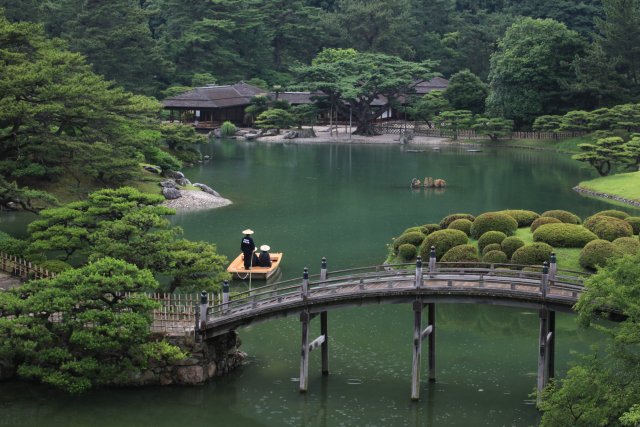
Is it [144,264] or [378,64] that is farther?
[378,64]

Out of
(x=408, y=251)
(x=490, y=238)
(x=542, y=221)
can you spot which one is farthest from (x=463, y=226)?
(x=542, y=221)

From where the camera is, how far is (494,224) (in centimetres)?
3950

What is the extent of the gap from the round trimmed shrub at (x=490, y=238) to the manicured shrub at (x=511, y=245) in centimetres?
60

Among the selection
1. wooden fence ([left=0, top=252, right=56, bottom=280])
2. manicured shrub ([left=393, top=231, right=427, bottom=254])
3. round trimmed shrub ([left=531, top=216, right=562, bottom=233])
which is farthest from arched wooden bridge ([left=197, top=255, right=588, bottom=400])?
manicured shrub ([left=393, top=231, right=427, bottom=254])

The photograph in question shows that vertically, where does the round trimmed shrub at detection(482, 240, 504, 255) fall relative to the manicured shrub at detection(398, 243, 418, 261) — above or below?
above

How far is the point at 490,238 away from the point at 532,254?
2.47m

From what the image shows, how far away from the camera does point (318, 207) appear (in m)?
57.6

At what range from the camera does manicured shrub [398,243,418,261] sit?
1577 inches

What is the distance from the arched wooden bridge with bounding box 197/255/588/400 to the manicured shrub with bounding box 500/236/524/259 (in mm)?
8615

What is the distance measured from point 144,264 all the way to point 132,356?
5315 millimetres

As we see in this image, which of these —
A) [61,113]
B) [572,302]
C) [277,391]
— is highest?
[61,113]

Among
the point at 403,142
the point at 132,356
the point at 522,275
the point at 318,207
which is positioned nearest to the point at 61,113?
the point at 318,207

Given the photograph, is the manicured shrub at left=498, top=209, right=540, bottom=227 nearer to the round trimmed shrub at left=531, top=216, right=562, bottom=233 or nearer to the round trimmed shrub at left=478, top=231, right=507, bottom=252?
the round trimmed shrub at left=531, top=216, right=562, bottom=233

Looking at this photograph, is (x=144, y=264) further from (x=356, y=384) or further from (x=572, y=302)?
(x=572, y=302)
